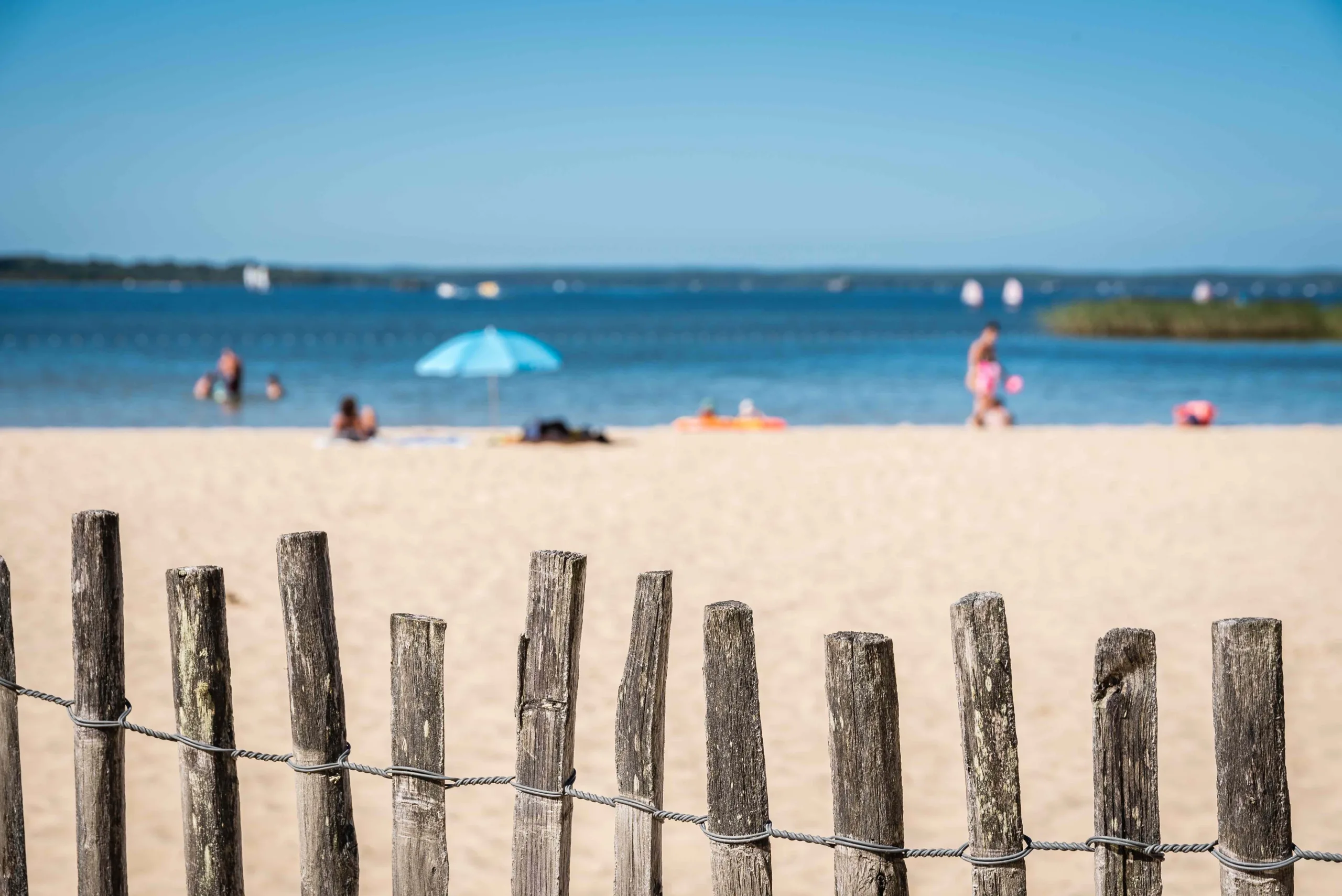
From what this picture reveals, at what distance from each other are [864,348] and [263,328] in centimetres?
3201

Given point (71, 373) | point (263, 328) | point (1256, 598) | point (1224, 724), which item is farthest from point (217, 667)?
point (263, 328)

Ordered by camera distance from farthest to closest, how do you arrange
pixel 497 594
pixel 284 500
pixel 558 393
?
pixel 558 393
pixel 284 500
pixel 497 594

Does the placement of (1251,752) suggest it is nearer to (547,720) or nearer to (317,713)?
(547,720)

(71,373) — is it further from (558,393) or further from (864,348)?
(864,348)

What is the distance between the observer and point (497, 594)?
Result: 7375mm

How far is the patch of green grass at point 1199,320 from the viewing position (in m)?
41.6

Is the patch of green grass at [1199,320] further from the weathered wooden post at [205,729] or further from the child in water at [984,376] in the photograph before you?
the weathered wooden post at [205,729]

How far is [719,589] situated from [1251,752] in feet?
18.9

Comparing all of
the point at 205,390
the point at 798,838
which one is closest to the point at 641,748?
the point at 798,838

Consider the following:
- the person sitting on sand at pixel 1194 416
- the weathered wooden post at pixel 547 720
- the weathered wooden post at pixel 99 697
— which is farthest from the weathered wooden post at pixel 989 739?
the person sitting on sand at pixel 1194 416

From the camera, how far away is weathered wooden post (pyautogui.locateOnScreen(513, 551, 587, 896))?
2.18 metres

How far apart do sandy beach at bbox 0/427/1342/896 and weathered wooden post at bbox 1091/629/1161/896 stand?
208cm

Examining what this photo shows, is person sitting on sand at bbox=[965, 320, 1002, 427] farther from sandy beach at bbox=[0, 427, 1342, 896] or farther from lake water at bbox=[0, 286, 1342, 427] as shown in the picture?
lake water at bbox=[0, 286, 1342, 427]

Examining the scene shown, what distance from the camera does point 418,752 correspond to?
7.37 feet
